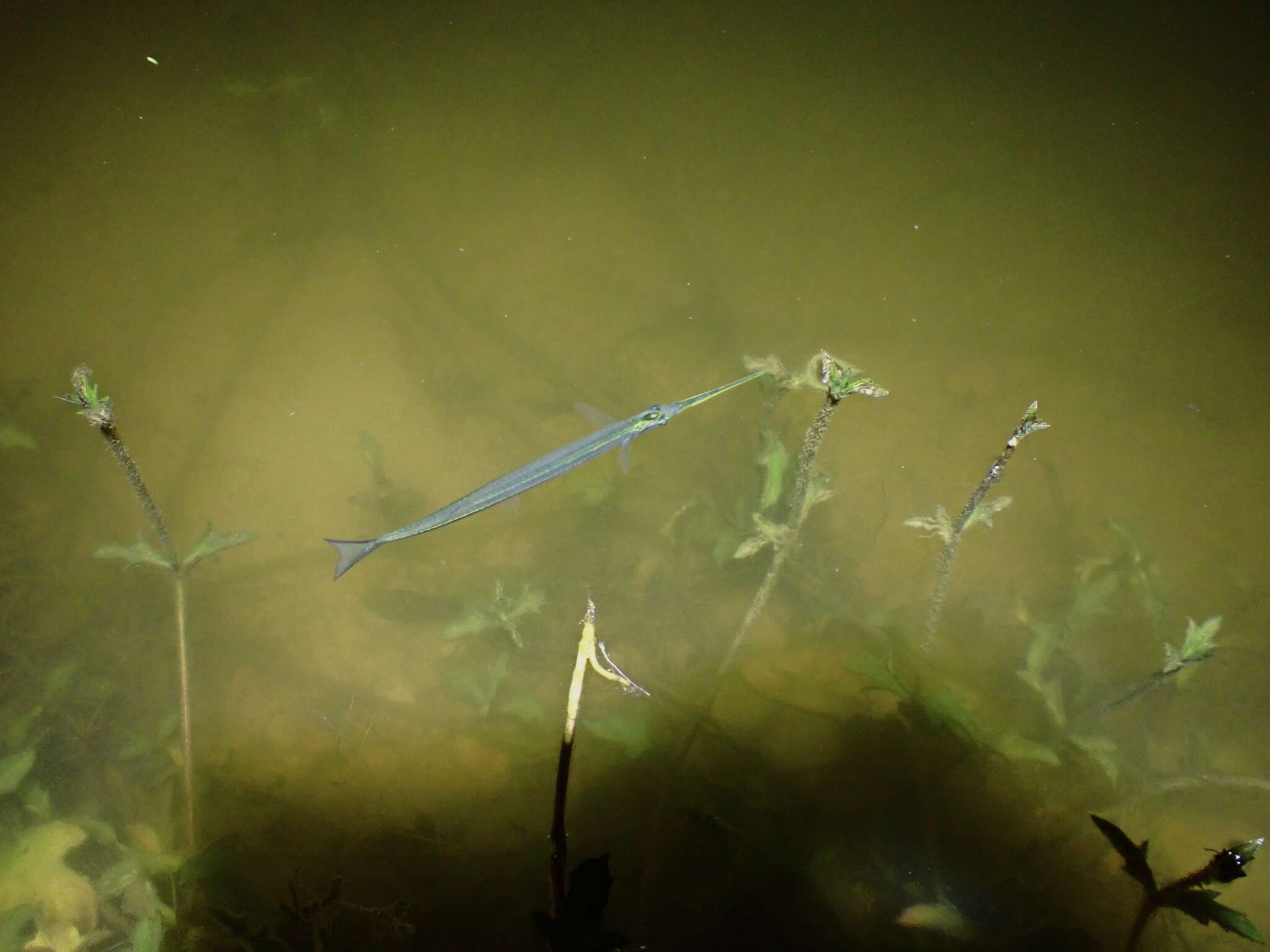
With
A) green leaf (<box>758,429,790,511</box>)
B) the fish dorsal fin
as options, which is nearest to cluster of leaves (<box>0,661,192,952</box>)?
the fish dorsal fin

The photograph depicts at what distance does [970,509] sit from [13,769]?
3.93 metres

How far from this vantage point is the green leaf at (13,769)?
2.79 meters

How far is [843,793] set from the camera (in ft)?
9.46

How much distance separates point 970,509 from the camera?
101 inches

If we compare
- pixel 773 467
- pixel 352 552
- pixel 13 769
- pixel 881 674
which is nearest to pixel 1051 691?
pixel 881 674

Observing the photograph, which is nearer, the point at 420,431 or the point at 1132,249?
the point at 420,431

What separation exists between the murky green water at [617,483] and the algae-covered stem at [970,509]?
324 millimetres

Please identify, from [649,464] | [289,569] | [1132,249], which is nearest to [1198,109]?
[1132,249]

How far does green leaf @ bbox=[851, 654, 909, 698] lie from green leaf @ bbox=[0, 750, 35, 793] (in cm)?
339

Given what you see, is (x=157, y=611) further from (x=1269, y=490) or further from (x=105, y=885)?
(x=1269, y=490)

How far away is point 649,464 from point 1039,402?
2.53 meters

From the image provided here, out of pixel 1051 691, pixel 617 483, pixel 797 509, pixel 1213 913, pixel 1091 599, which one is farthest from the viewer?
pixel 617 483

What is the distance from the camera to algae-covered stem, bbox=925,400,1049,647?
2160 millimetres

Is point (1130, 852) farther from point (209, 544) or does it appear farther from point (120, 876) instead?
point (120, 876)
